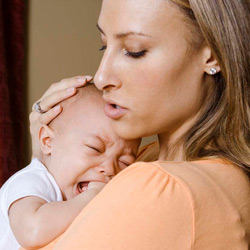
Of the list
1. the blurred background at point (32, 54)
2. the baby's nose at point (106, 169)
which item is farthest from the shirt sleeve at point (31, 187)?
the blurred background at point (32, 54)

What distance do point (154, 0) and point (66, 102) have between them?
582mm

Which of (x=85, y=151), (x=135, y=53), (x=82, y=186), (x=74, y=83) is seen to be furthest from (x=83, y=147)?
(x=135, y=53)

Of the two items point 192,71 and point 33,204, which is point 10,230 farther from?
point 192,71

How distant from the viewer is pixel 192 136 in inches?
60.3

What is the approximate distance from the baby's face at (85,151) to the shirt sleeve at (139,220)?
51 centimetres

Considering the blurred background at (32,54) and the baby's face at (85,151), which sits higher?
the baby's face at (85,151)

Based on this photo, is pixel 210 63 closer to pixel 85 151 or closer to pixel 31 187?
pixel 85 151

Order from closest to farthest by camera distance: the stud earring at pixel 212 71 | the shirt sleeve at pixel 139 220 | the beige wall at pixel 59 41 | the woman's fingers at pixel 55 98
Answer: the shirt sleeve at pixel 139 220
the stud earring at pixel 212 71
the woman's fingers at pixel 55 98
the beige wall at pixel 59 41

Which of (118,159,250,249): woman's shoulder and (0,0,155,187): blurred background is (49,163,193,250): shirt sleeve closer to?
(118,159,250,249): woman's shoulder

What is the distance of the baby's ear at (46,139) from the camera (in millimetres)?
1793

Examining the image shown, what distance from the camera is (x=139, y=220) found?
1.13 metres

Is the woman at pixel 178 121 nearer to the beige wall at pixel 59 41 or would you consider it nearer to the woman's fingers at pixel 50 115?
the woman's fingers at pixel 50 115

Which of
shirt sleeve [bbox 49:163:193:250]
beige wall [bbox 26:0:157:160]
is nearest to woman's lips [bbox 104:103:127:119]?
shirt sleeve [bbox 49:163:193:250]

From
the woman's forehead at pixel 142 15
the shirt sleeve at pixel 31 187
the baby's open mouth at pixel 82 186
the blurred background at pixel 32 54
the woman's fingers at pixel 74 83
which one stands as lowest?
the blurred background at pixel 32 54
